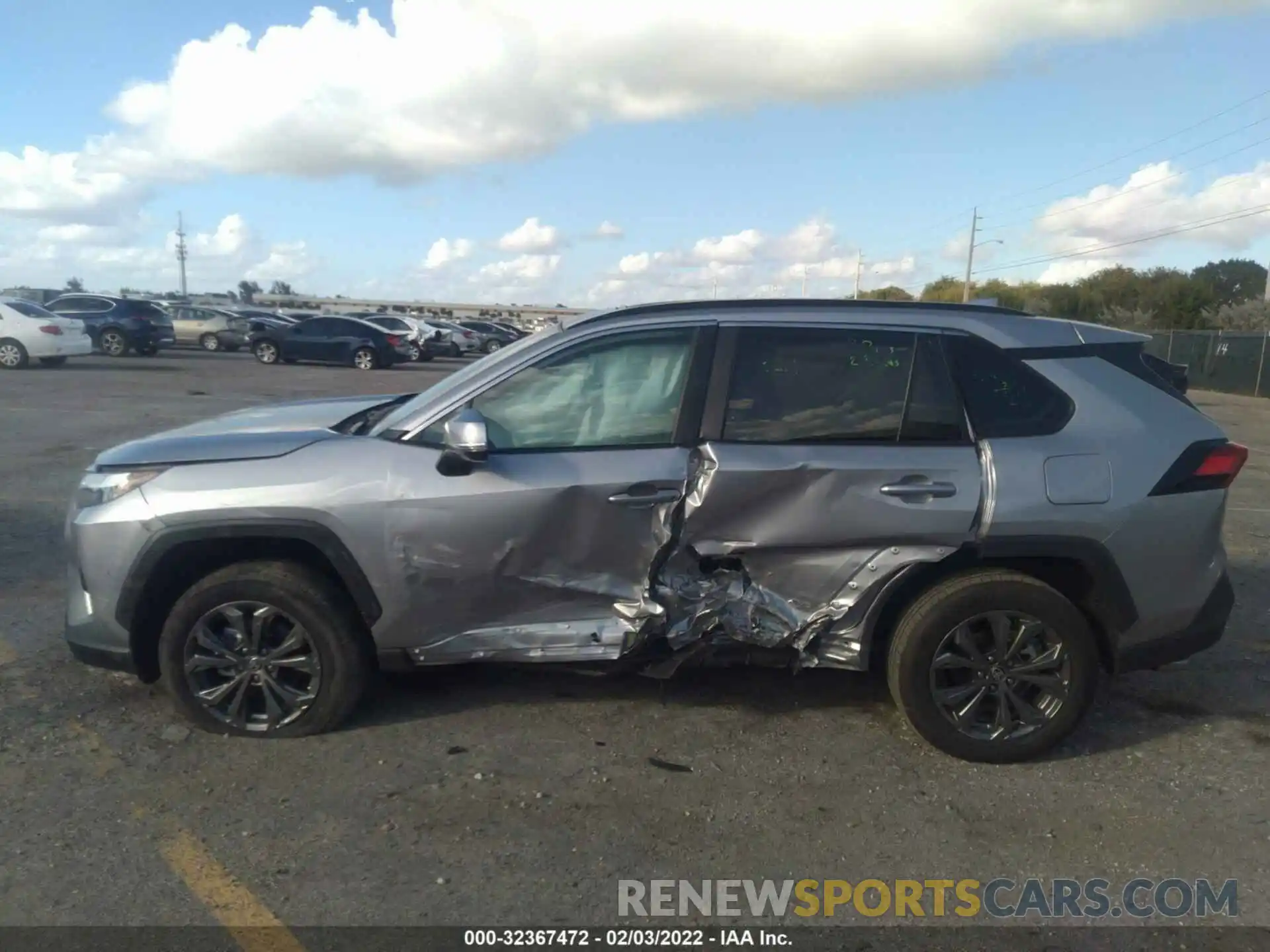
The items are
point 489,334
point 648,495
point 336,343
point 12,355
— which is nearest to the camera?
point 648,495

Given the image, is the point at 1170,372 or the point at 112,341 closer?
the point at 1170,372

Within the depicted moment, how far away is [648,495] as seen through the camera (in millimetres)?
3986

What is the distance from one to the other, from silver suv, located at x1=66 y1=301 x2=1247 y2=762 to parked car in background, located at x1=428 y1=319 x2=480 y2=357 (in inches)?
1325

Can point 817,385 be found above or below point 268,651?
above

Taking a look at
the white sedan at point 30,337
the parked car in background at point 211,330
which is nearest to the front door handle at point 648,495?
the white sedan at point 30,337

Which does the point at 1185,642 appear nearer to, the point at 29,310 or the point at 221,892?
the point at 221,892

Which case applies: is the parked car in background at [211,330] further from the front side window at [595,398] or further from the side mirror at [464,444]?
the side mirror at [464,444]

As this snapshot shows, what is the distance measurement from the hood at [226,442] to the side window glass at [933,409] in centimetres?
240

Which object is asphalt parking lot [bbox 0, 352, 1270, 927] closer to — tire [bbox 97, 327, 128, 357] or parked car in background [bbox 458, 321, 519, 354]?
tire [bbox 97, 327, 128, 357]

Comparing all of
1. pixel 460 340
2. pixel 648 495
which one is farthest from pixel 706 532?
pixel 460 340

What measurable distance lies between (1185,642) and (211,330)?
36.5 m

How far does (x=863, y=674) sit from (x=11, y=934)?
3.63 metres

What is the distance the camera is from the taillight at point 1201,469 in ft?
13.3

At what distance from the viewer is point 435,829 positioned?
3520 mm
